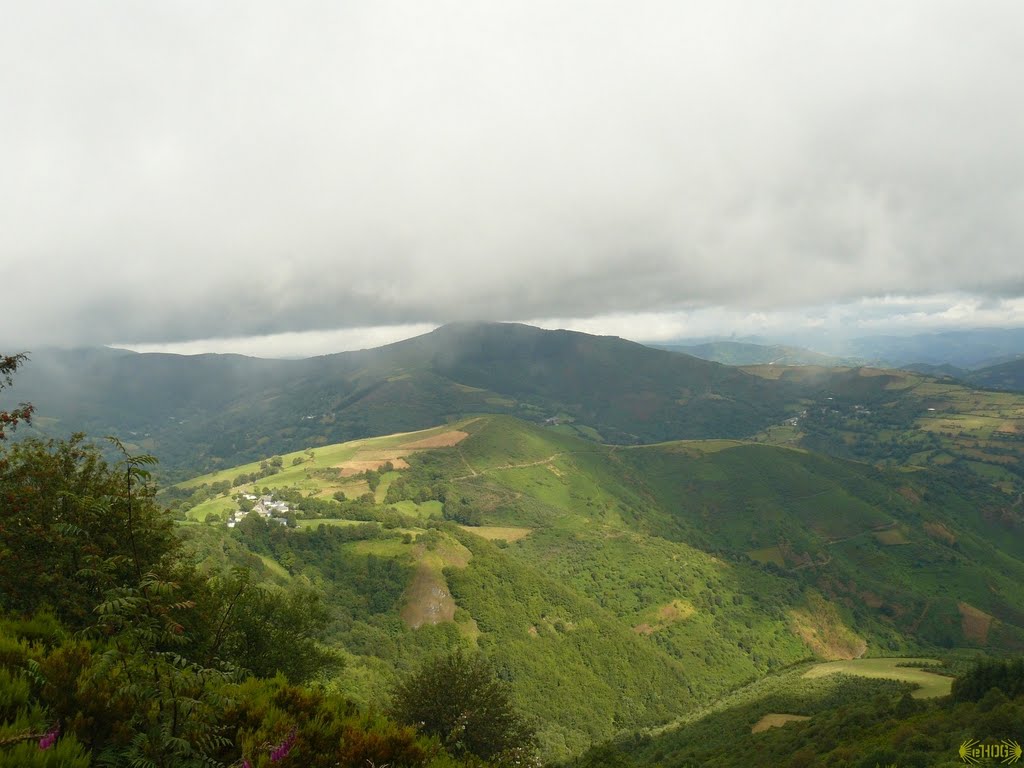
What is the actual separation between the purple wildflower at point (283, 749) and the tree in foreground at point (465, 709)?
23.4 m

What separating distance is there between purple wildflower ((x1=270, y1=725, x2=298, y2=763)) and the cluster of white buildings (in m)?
160

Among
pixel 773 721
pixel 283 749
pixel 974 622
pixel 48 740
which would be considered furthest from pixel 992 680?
pixel 974 622

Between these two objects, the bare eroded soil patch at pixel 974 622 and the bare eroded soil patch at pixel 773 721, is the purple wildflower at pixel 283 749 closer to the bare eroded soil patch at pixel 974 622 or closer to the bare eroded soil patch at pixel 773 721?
the bare eroded soil patch at pixel 773 721

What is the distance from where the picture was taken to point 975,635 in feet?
495

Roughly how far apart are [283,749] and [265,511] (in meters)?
180

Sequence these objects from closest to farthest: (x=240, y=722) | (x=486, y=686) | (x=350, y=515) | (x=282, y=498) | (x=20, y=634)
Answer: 1. (x=240, y=722)
2. (x=20, y=634)
3. (x=486, y=686)
4. (x=350, y=515)
5. (x=282, y=498)

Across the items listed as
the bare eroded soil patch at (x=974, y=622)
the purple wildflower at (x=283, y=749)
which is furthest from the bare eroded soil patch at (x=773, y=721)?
the bare eroded soil patch at (x=974, y=622)

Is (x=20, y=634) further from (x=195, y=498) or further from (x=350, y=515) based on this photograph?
(x=195, y=498)

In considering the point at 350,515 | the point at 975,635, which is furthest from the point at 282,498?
the point at 975,635

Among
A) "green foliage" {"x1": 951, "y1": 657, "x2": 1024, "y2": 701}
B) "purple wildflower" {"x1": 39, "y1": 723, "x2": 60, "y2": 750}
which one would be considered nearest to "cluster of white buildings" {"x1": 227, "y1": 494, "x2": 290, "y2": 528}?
"green foliage" {"x1": 951, "y1": 657, "x2": 1024, "y2": 701}

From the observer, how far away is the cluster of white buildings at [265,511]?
151m

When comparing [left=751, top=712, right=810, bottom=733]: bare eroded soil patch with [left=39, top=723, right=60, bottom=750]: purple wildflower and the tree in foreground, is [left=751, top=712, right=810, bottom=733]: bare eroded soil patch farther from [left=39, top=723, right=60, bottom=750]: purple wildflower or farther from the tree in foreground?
[left=39, top=723, right=60, bottom=750]: purple wildflower

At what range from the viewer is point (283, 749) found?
643 cm

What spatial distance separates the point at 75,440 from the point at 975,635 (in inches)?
8768
